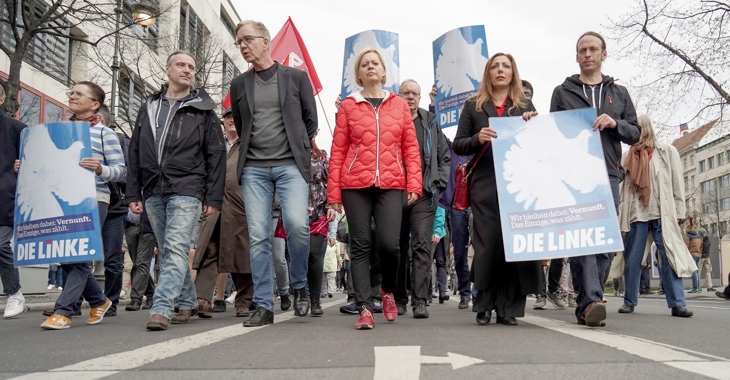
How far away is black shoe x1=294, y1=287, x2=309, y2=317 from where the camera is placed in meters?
6.94

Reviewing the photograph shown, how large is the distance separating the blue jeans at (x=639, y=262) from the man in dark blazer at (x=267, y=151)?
3783mm

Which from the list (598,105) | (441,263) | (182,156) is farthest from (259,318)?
(441,263)

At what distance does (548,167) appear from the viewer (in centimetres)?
555

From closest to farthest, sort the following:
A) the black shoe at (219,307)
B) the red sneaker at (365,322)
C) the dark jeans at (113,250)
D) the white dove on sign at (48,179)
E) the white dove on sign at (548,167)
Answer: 1. the red sneaker at (365,322)
2. the white dove on sign at (548,167)
3. the white dove on sign at (48,179)
4. the dark jeans at (113,250)
5. the black shoe at (219,307)

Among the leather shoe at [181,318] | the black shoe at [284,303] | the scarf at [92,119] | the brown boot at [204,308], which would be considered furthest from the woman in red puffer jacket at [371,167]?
the black shoe at [284,303]

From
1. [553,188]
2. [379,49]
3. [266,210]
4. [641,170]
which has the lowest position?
[266,210]

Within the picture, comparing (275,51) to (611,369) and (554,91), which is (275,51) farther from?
(611,369)

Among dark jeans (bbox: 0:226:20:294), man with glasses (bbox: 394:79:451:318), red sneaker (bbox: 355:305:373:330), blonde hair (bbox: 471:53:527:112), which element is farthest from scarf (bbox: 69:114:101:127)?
blonde hair (bbox: 471:53:527:112)

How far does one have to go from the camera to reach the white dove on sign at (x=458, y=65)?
1139cm

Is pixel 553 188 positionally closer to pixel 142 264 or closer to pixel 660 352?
pixel 660 352

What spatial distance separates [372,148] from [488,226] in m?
1.09

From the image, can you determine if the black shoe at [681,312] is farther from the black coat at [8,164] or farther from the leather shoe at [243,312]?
the black coat at [8,164]

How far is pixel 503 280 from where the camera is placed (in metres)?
5.70

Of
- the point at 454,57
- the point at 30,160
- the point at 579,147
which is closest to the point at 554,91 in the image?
the point at 579,147
